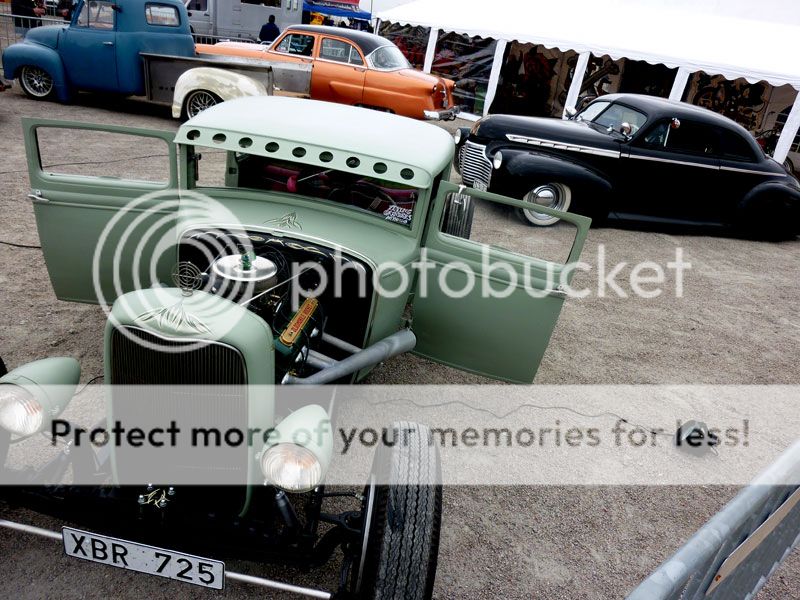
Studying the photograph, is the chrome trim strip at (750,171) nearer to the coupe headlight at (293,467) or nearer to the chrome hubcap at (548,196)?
the chrome hubcap at (548,196)

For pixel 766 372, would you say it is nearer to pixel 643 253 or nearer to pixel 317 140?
pixel 643 253

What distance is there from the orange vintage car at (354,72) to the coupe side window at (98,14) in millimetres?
1819

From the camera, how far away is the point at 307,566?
7.26 feet

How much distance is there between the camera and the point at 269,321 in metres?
2.82

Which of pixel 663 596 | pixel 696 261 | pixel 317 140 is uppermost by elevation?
pixel 317 140

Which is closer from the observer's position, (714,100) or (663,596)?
(663,596)

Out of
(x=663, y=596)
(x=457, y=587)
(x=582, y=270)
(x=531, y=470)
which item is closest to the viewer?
(x=663, y=596)

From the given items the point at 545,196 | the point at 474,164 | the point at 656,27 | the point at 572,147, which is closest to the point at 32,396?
the point at 545,196

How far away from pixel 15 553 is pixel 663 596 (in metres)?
2.58

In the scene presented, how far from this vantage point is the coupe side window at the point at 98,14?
982cm

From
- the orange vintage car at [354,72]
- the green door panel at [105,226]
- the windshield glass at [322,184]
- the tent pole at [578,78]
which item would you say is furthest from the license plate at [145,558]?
the tent pole at [578,78]

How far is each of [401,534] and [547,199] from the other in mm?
6227

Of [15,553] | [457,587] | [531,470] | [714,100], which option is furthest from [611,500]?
[714,100]

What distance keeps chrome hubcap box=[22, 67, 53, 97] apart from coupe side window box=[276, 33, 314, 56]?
4.10 metres
